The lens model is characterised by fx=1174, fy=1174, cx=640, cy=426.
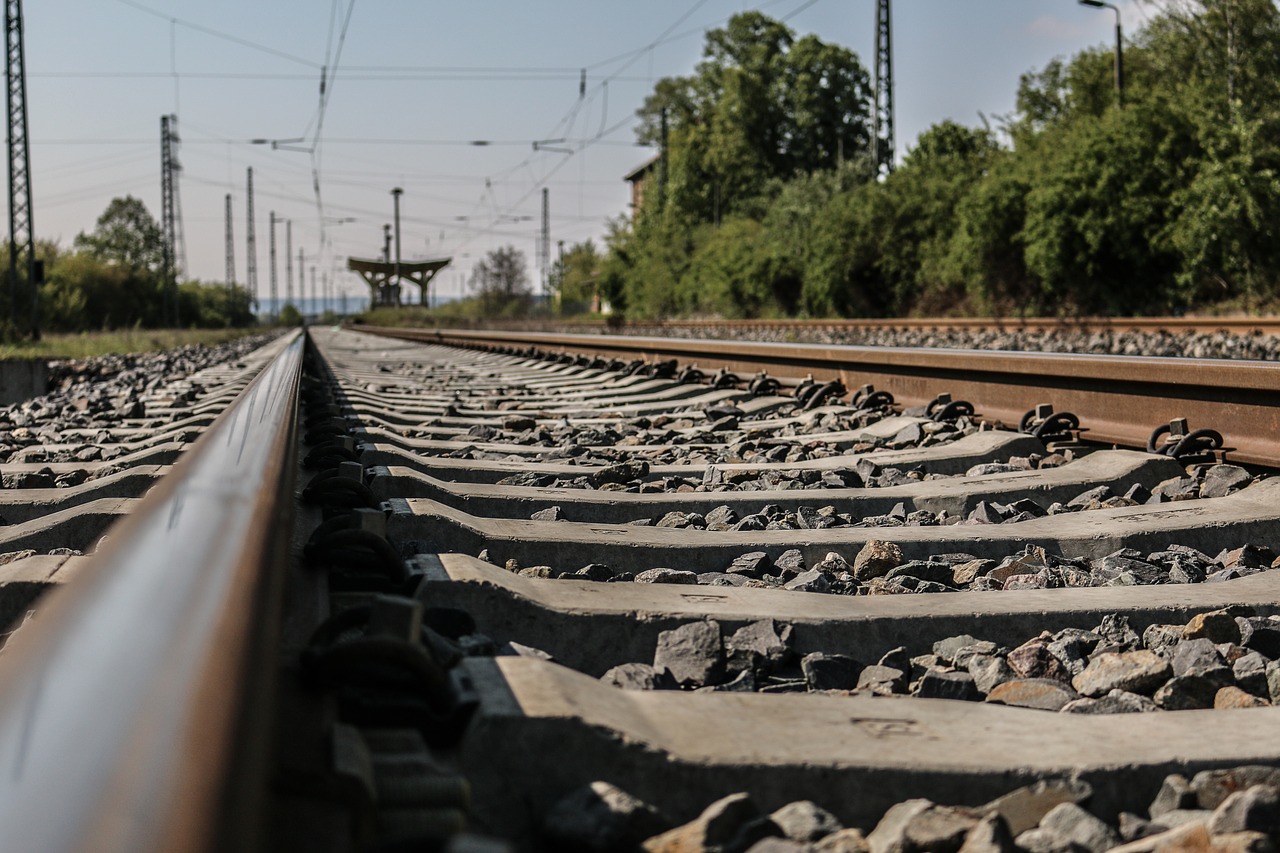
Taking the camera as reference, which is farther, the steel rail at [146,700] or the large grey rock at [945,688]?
the large grey rock at [945,688]

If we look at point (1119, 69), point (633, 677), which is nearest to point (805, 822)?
point (633, 677)

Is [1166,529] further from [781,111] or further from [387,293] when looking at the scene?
[387,293]

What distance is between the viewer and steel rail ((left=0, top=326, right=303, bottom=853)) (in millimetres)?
A: 566

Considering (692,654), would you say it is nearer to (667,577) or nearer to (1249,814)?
(667,577)

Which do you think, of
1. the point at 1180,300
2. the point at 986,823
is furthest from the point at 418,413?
the point at 1180,300

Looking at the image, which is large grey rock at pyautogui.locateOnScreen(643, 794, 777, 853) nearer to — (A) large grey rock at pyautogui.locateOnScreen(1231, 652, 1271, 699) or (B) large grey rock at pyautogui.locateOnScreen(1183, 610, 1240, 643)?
(A) large grey rock at pyautogui.locateOnScreen(1231, 652, 1271, 699)

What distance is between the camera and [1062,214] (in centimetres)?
2323

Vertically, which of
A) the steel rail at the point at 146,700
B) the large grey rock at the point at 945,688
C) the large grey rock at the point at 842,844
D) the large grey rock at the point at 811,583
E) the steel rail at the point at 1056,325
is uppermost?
the steel rail at the point at 1056,325

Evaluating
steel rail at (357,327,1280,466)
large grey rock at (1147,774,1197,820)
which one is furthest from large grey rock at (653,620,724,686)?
steel rail at (357,327,1280,466)

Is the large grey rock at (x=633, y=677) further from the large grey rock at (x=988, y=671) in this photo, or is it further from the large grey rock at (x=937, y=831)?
the large grey rock at (x=937, y=831)

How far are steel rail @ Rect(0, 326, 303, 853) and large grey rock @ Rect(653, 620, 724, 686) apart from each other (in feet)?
2.98

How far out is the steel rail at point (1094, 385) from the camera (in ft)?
11.9

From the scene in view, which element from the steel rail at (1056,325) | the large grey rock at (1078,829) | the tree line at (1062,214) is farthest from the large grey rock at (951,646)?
the tree line at (1062,214)

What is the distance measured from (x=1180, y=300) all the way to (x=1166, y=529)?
21.4 metres
